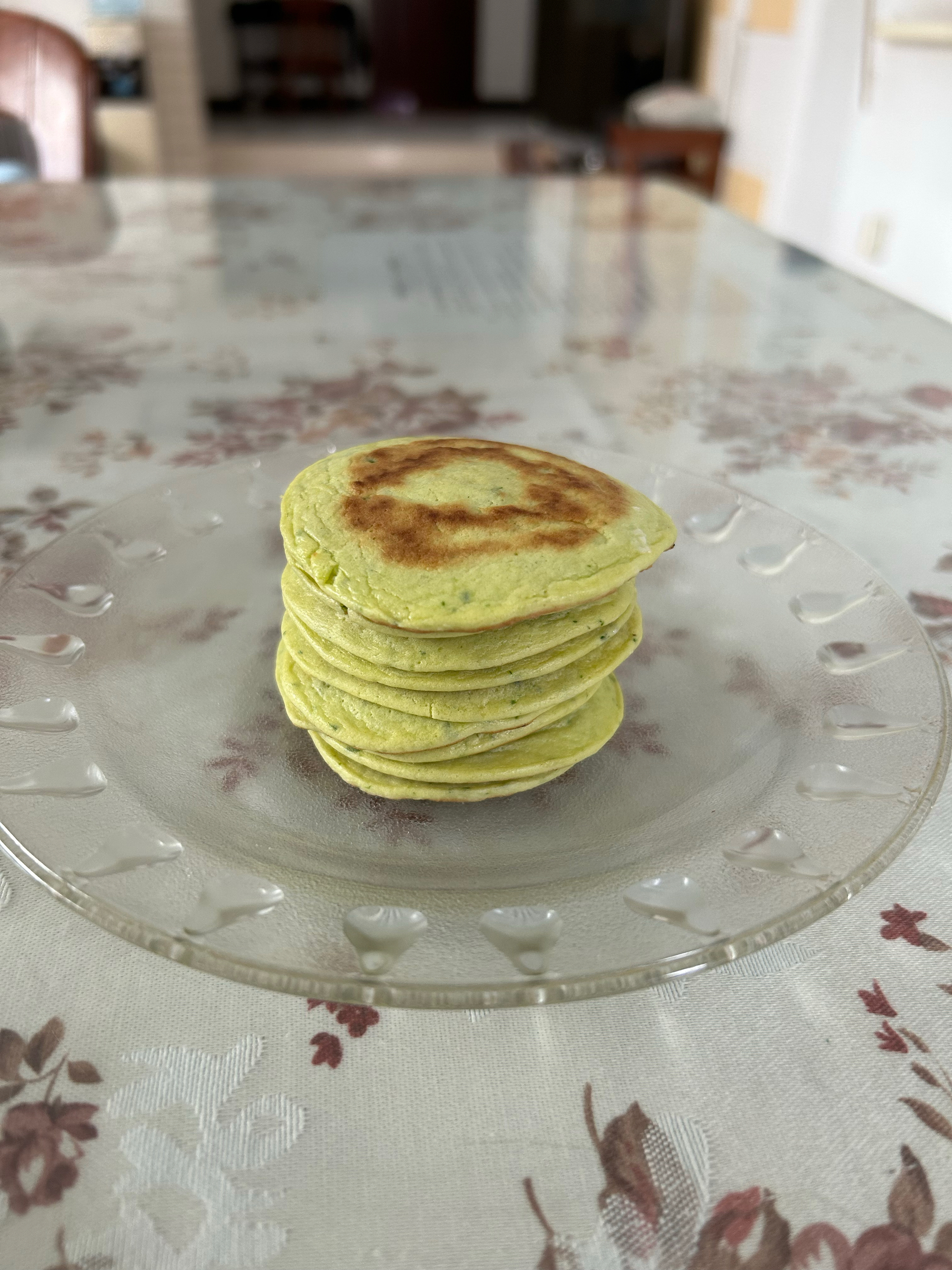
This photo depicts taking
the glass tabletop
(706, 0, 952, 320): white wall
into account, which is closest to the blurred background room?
(706, 0, 952, 320): white wall

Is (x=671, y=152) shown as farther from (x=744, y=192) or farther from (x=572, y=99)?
(x=572, y=99)

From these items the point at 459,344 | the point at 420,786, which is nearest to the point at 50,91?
the point at 459,344

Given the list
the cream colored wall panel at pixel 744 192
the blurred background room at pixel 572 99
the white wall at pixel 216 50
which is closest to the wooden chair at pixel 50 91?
the blurred background room at pixel 572 99

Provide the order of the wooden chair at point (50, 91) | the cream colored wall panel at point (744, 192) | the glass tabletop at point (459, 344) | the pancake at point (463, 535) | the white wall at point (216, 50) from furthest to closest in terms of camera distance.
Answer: the white wall at point (216, 50) < the cream colored wall panel at point (744, 192) < the wooden chair at point (50, 91) < the glass tabletop at point (459, 344) < the pancake at point (463, 535)

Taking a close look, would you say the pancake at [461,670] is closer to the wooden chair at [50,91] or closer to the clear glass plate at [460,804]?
the clear glass plate at [460,804]

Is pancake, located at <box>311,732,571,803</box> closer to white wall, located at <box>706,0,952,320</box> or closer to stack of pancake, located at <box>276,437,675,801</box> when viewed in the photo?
stack of pancake, located at <box>276,437,675,801</box>

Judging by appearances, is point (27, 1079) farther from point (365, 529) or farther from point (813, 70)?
point (813, 70)
